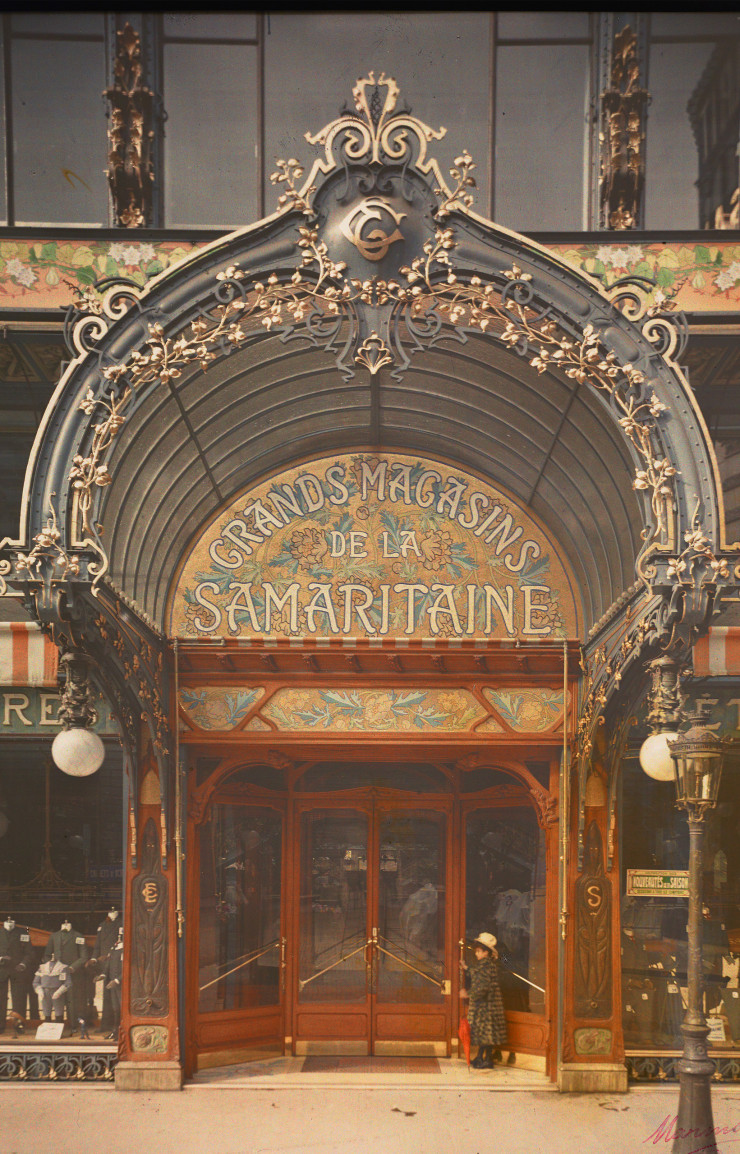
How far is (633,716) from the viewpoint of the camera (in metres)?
7.73

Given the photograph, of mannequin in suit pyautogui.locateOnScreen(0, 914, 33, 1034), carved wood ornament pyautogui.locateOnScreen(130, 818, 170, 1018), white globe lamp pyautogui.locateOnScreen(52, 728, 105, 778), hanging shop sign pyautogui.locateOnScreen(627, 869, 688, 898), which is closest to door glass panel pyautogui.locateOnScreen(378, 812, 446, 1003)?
hanging shop sign pyautogui.locateOnScreen(627, 869, 688, 898)

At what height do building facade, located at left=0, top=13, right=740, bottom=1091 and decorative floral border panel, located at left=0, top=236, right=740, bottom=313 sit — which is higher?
decorative floral border panel, located at left=0, top=236, right=740, bottom=313

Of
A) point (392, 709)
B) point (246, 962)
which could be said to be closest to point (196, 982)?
point (246, 962)

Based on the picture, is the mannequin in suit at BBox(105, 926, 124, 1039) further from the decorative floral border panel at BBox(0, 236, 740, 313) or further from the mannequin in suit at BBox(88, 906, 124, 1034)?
the decorative floral border panel at BBox(0, 236, 740, 313)

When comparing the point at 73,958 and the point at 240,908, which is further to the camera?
the point at 240,908

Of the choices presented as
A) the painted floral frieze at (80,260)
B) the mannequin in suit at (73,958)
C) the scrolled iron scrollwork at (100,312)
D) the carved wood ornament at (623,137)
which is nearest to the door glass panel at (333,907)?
the mannequin in suit at (73,958)

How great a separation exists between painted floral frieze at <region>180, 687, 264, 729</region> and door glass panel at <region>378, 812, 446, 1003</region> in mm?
1716

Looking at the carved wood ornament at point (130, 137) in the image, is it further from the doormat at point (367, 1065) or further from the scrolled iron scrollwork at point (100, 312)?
the doormat at point (367, 1065)

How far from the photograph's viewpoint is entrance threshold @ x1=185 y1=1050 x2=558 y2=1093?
7.79m

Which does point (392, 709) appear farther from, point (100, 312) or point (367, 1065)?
point (100, 312)

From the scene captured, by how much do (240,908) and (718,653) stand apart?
403 centimetres

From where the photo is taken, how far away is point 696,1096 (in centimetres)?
638

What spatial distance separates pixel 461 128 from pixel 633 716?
4014mm

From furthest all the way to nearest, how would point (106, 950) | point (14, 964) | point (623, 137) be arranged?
point (106, 950)
point (14, 964)
point (623, 137)
